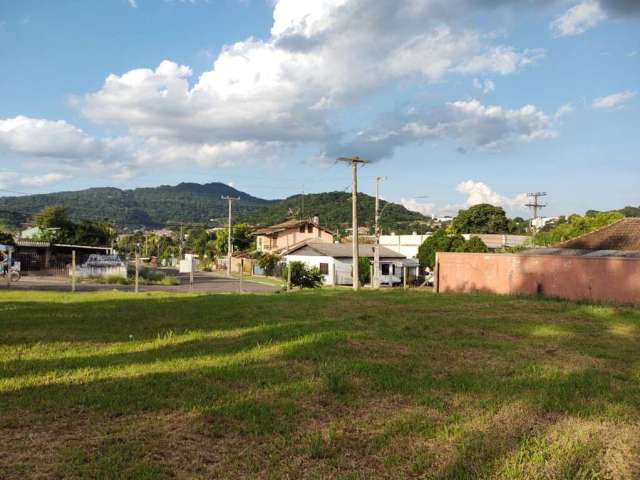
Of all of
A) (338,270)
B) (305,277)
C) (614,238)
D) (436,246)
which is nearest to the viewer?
(614,238)

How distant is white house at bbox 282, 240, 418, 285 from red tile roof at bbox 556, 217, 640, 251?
583 inches

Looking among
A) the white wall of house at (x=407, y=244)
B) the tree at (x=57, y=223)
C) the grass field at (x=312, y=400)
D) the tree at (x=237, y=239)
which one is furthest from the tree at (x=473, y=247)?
the tree at (x=57, y=223)

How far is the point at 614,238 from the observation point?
26.7 meters

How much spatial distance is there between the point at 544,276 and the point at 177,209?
155383 millimetres

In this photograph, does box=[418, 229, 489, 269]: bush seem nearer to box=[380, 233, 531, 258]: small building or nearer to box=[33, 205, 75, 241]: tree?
box=[380, 233, 531, 258]: small building

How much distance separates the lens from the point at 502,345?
923 cm

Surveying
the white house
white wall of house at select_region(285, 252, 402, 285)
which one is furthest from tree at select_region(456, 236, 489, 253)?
white wall of house at select_region(285, 252, 402, 285)

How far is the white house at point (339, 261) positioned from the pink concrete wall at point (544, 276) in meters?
16.7

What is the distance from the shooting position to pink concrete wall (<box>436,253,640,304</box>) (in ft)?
55.7

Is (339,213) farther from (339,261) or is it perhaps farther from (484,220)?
(339,261)

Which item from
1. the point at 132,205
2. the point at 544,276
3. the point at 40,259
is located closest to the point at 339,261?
the point at 40,259

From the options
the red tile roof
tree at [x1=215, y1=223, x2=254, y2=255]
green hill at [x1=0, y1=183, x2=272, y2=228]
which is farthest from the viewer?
green hill at [x1=0, y1=183, x2=272, y2=228]

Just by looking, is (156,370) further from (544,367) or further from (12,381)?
(544,367)

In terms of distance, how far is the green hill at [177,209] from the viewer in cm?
9894
